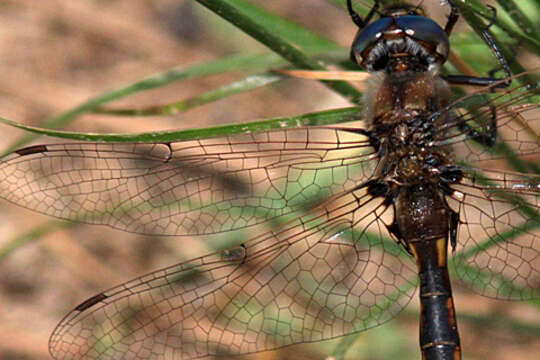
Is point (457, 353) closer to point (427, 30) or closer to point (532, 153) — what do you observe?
point (532, 153)

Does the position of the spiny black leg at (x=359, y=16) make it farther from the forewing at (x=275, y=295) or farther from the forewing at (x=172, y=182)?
the forewing at (x=275, y=295)

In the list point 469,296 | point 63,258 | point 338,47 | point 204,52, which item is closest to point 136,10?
point 204,52

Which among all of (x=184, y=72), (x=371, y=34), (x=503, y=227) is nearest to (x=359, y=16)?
(x=371, y=34)

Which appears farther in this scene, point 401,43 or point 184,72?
point 184,72

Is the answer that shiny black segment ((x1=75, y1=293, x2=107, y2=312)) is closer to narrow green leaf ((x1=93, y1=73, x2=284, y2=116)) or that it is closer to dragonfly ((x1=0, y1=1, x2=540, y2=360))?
dragonfly ((x1=0, y1=1, x2=540, y2=360))

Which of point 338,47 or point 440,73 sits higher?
point 338,47

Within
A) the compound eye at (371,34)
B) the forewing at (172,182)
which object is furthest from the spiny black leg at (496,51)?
the forewing at (172,182)

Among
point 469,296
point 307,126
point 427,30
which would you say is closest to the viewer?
point 307,126

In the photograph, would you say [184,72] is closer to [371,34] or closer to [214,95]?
[214,95]
